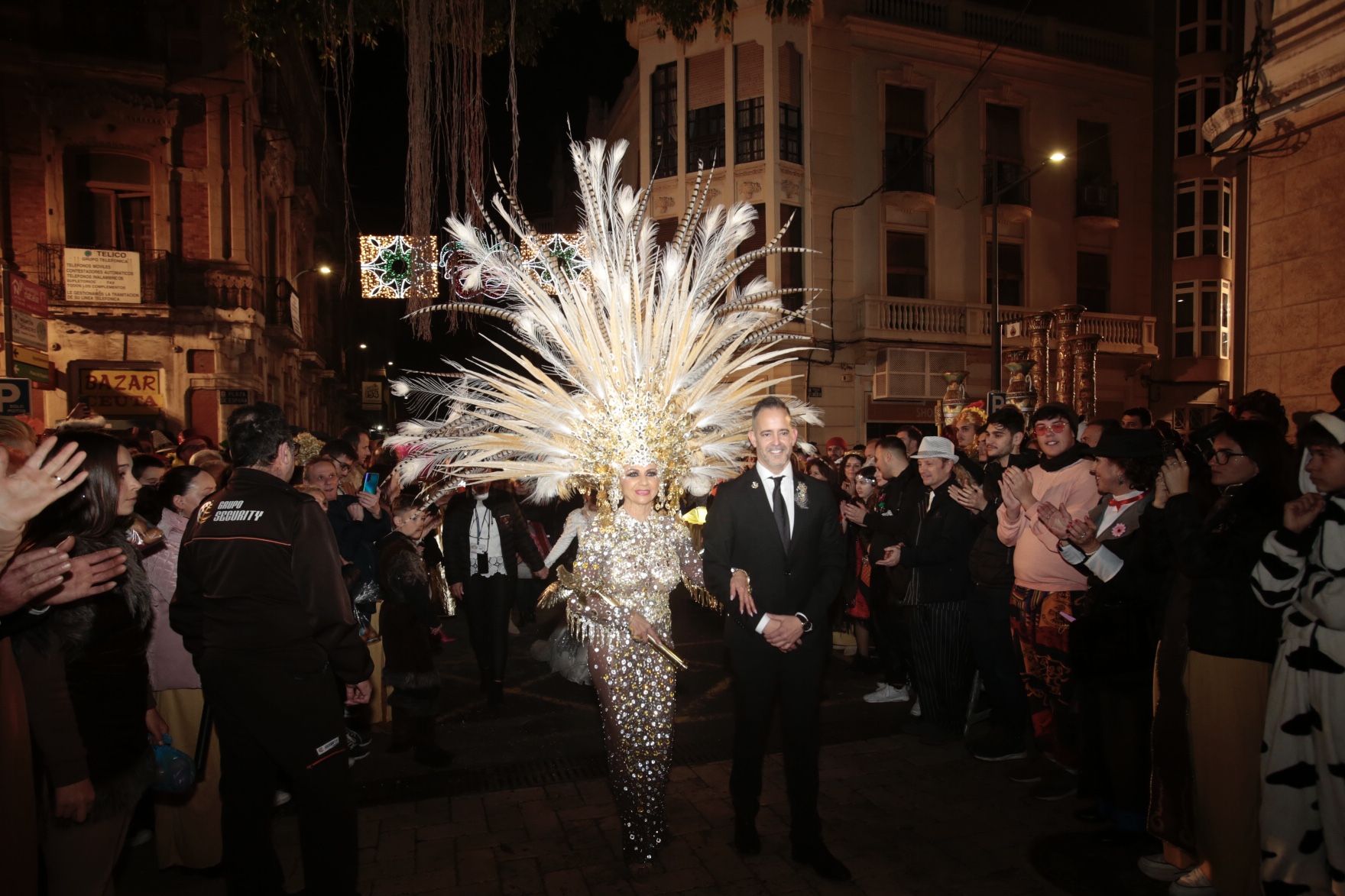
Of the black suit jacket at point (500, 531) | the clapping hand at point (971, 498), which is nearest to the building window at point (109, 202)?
the black suit jacket at point (500, 531)

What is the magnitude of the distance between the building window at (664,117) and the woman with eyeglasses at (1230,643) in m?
18.2

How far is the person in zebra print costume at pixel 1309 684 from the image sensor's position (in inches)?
112

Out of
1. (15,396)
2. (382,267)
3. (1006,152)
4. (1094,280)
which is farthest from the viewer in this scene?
(1094,280)

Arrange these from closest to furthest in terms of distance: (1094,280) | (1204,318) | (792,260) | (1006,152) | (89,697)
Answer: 1. (89,697)
2. (792,260)
3. (1006,152)
4. (1204,318)
5. (1094,280)

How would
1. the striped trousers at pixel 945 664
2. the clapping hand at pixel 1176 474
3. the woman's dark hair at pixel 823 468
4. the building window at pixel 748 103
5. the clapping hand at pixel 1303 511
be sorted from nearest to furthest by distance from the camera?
1. the clapping hand at pixel 1303 511
2. the clapping hand at pixel 1176 474
3. the striped trousers at pixel 945 664
4. the woman's dark hair at pixel 823 468
5. the building window at pixel 748 103

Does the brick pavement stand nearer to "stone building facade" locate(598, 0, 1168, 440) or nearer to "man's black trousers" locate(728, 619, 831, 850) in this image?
"man's black trousers" locate(728, 619, 831, 850)

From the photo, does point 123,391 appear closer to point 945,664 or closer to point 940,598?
point 940,598

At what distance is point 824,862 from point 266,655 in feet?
8.49

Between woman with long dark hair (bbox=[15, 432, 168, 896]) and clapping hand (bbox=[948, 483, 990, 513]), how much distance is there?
4475 millimetres

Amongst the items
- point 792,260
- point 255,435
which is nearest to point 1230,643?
point 255,435

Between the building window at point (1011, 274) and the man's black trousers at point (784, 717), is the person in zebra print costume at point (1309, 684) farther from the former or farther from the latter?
the building window at point (1011, 274)

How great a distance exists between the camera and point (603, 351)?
418 centimetres

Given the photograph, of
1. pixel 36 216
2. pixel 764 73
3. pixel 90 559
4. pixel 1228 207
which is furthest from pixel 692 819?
pixel 1228 207

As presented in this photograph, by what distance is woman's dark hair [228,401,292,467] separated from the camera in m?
3.19
